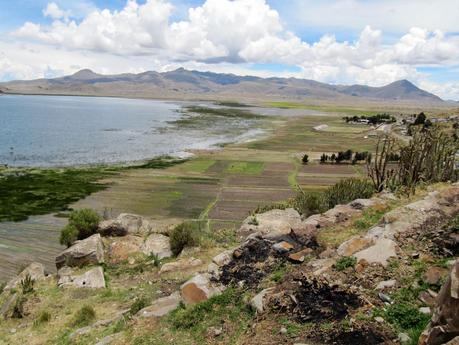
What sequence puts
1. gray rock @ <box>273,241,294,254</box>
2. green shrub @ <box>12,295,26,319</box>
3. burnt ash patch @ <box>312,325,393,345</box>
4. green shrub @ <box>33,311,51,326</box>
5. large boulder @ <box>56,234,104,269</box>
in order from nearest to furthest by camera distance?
burnt ash patch @ <box>312,325,393,345</box>, green shrub @ <box>33,311,51,326</box>, gray rock @ <box>273,241,294,254</box>, green shrub @ <box>12,295,26,319</box>, large boulder @ <box>56,234,104,269</box>

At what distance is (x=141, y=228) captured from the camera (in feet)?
79.4

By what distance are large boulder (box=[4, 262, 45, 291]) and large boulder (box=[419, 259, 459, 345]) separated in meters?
15.9

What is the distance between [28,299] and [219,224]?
15.3m

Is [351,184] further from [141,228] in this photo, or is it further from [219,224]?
[141,228]

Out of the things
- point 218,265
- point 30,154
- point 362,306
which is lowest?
point 30,154

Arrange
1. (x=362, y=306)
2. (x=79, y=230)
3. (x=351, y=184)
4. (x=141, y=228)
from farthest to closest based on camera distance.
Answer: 1. (x=351, y=184)
2. (x=141, y=228)
3. (x=79, y=230)
4. (x=362, y=306)

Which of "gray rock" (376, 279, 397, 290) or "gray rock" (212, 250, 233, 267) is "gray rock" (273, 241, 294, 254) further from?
"gray rock" (376, 279, 397, 290)

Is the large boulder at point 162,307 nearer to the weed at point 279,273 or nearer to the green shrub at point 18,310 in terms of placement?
the weed at point 279,273

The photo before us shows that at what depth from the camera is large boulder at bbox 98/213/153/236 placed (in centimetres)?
2295

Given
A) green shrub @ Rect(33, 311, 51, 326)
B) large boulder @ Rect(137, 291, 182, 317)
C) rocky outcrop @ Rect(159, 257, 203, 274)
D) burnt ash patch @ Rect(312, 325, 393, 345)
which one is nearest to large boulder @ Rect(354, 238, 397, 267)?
burnt ash patch @ Rect(312, 325, 393, 345)

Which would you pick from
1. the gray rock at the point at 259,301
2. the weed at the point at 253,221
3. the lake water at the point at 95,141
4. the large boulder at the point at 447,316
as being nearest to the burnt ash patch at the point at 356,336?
the large boulder at the point at 447,316

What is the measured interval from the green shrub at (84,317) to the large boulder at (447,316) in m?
10.3

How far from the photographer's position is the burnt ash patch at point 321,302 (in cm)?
961

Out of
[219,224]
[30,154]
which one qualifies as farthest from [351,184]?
[30,154]
